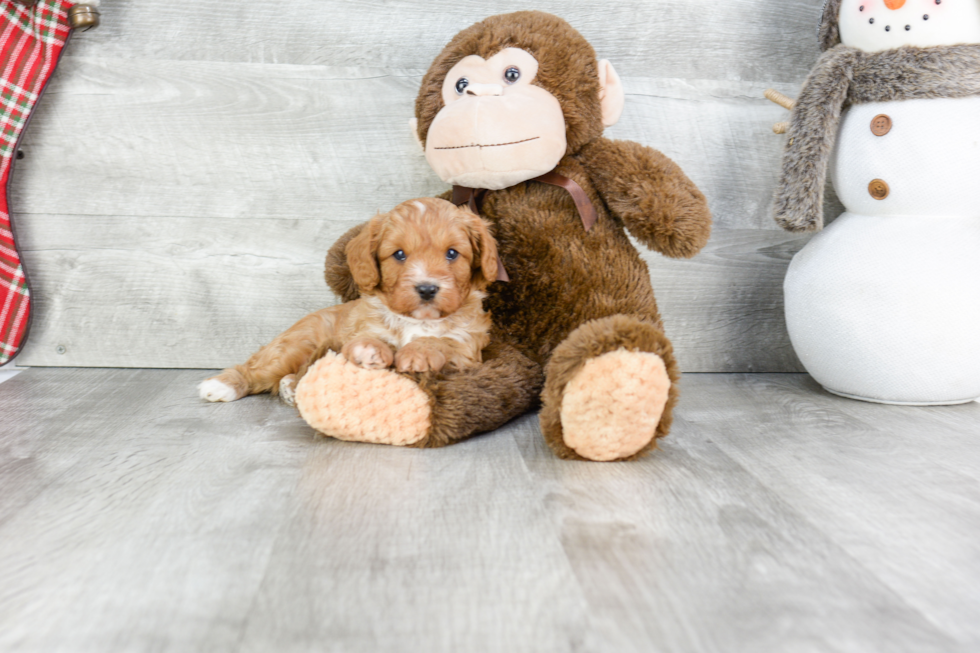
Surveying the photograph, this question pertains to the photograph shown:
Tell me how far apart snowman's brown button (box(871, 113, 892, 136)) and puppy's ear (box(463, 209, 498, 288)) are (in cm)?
89

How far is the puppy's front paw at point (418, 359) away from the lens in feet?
4.30

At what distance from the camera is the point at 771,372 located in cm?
204

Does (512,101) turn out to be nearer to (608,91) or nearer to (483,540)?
(608,91)

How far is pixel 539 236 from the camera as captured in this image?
1495mm

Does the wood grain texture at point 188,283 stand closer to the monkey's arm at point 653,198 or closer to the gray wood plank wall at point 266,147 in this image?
the gray wood plank wall at point 266,147

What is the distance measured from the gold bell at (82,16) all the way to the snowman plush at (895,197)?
166 cm

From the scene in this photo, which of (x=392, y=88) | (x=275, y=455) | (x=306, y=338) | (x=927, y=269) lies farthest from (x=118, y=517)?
(x=927, y=269)

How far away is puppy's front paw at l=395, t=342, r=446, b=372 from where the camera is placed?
1.31 meters

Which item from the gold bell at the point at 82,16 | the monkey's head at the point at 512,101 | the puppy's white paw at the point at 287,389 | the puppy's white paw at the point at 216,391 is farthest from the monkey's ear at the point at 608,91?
the gold bell at the point at 82,16

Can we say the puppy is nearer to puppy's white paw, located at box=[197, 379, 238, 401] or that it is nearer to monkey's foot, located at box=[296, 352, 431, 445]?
monkey's foot, located at box=[296, 352, 431, 445]

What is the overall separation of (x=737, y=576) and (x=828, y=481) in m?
0.39

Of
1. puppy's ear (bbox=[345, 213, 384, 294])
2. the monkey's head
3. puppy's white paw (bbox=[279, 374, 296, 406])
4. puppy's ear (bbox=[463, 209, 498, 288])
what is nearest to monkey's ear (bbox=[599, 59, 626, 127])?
the monkey's head

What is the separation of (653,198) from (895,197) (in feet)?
1.99

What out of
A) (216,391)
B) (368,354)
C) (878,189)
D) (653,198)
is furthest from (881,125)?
(216,391)
